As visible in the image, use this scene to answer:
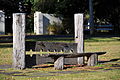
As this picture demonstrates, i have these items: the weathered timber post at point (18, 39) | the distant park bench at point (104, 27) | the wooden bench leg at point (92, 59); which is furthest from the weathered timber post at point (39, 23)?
the weathered timber post at point (18, 39)

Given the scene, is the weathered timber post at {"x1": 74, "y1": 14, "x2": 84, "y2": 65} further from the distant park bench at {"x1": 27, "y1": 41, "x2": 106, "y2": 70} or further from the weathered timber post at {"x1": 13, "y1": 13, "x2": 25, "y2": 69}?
the weathered timber post at {"x1": 13, "y1": 13, "x2": 25, "y2": 69}

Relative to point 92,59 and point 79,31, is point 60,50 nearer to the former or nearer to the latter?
point 79,31

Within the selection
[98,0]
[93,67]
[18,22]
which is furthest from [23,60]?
[98,0]

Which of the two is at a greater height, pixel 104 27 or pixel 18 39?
pixel 104 27

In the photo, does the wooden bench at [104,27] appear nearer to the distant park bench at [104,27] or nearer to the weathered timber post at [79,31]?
the distant park bench at [104,27]

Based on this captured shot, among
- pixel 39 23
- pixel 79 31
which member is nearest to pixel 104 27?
pixel 39 23

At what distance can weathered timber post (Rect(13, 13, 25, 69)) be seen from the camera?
11.8 m

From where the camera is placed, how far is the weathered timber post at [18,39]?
11798mm

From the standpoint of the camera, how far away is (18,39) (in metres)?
11.8

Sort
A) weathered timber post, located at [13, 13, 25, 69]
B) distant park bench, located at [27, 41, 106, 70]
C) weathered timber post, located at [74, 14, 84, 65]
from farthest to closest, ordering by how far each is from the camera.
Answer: weathered timber post, located at [74, 14, 84, 65]
distant park bench, located at [27, 41, 106, 70]
weathered timber post, located at [13, 13, 25, 69]

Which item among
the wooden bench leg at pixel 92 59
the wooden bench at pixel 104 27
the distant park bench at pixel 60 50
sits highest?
the wooden bench at pixel 104 27

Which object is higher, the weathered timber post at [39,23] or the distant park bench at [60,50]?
the weathered timber post at [39,23]

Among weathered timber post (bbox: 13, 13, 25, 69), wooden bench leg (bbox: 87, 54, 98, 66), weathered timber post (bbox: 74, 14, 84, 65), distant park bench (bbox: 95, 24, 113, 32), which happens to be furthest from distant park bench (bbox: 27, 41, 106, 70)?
distant park bench (bbox: 95, 24, 113, 32)

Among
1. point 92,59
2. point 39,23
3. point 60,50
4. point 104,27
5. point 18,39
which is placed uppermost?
point 39,23
